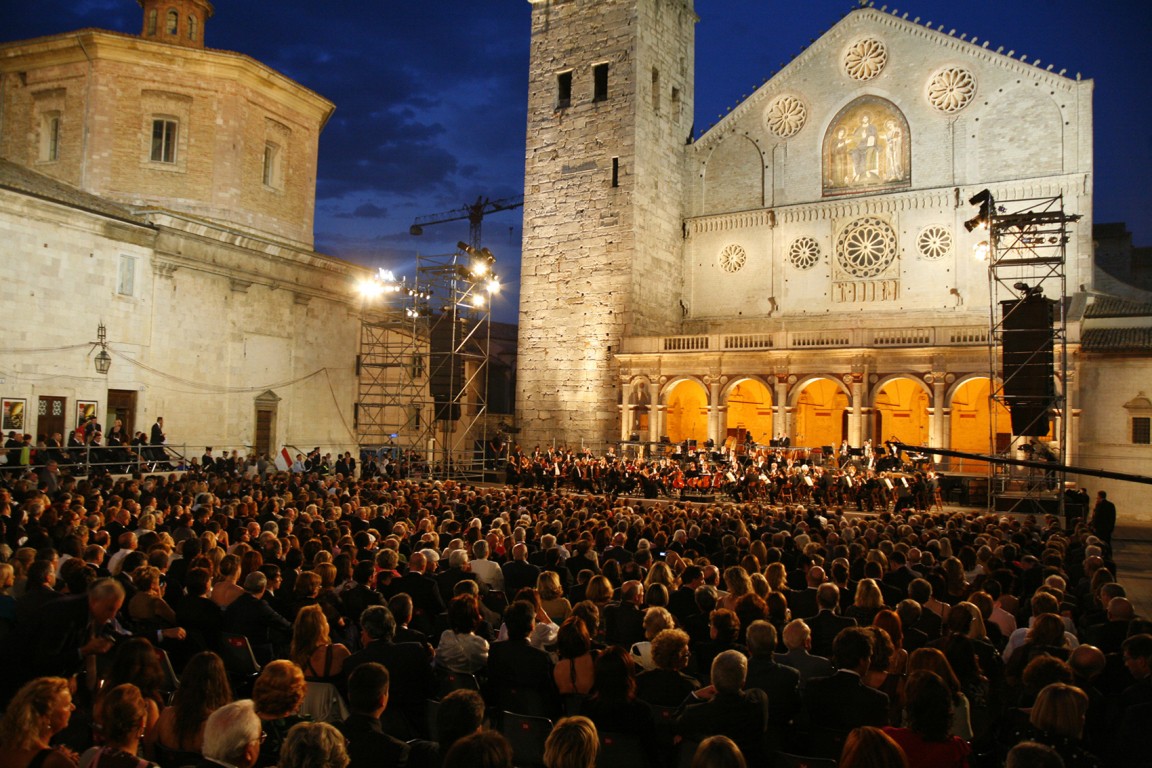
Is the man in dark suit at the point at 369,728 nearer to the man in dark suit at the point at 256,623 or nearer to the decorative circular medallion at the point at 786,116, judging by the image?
the man in dark suit at the point at 256,623

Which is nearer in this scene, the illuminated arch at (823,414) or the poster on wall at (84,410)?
the poster on wall at (84,410)

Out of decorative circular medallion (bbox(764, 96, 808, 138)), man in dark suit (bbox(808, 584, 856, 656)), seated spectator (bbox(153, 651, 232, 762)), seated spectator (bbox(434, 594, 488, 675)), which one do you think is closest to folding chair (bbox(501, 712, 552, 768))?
Answer: seated spectator (bbox(434, 594, 488, 675))

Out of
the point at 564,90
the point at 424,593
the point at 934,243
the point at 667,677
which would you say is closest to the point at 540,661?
the point at 667,677

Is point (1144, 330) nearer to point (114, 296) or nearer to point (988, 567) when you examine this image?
point (988, 567)

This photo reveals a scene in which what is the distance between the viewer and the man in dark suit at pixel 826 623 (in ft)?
21.2

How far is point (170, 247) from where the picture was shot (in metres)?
24.1

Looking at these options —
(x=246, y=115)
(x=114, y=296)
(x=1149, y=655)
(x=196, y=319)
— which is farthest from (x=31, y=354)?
(x=1149, y=655)

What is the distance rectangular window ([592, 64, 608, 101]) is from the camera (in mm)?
34344

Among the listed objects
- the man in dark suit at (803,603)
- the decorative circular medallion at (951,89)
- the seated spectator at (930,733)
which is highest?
the decorative circular medallion at (951,89)

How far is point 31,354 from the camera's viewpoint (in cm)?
2044

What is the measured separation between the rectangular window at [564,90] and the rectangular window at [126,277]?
19.0 m

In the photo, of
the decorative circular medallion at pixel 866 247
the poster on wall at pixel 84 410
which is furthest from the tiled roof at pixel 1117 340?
the poster on wall at pixel 84 410

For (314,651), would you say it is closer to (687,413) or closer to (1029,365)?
(1029,365)

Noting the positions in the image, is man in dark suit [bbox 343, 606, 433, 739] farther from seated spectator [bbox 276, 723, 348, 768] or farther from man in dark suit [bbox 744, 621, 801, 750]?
man in dark suit [bbox 744, 621, 801, 750]
